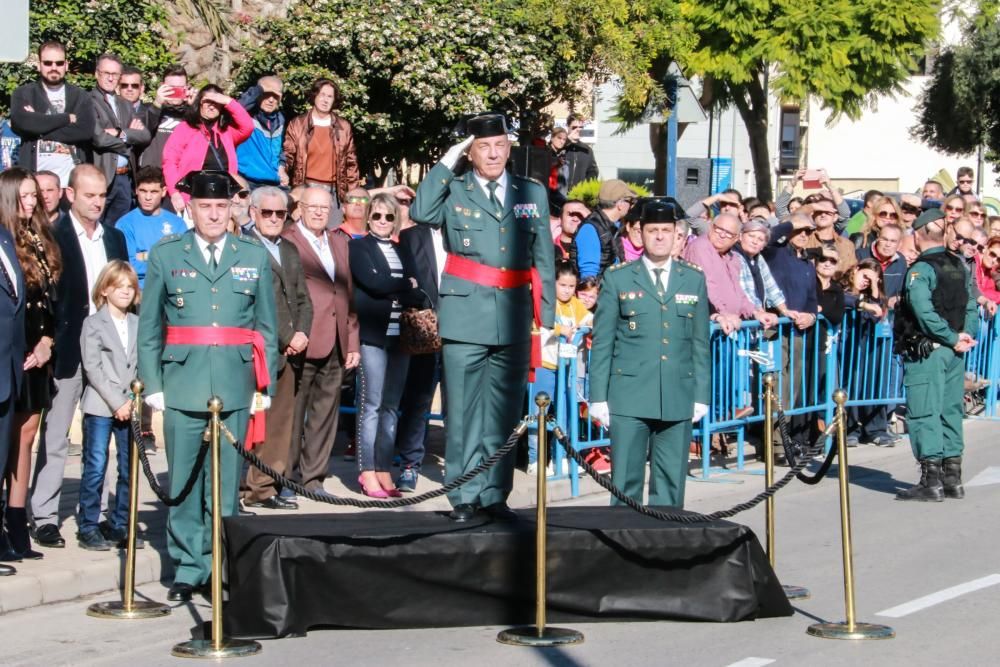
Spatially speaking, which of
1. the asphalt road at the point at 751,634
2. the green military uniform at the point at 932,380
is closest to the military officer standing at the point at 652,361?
the asphalt road at the point at 751,634

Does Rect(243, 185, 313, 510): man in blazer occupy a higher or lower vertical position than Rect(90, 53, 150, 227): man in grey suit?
lower

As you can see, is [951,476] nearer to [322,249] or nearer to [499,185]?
[322,249]

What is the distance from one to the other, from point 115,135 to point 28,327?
452 centimetres

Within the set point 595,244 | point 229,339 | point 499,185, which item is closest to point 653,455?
point 499,185

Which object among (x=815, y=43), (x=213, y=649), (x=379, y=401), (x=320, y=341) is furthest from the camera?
(x=815, y=43)

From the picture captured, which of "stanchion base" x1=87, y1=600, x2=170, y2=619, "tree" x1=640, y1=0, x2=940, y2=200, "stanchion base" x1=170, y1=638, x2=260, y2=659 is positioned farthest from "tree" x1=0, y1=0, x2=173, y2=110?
"tree" x1=640, y1=0, x2=940, y2=200

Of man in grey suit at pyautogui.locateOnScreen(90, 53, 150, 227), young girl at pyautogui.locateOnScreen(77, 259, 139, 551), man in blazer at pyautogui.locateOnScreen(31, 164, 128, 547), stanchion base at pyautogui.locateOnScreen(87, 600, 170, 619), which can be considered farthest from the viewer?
man in grey suit at pyautogui.locateOnScreen(90, 53, 150, 227)

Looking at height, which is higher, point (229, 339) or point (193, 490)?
point (229, 339)

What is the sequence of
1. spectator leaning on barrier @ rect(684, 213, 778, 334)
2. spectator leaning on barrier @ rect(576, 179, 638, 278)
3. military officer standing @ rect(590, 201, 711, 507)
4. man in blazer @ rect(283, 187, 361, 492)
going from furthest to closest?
spectator leaning on barrier @ rect(576, 179, 638, 278) → spectator leaning on barrier @ rect(684, 213, 778, 334) → man in blazer @ rect(283, 187, 361, 492) → military officer standing @ rect(590, 201, 711, 507)

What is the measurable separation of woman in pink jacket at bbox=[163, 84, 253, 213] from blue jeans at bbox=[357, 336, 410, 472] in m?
2.90

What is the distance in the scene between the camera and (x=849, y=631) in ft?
26.6

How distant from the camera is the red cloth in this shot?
8641 mm

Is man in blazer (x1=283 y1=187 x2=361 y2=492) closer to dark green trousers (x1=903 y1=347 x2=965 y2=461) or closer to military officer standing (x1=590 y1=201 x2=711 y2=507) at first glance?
military officer standing (x1=590 y1=201 x2=711 y2=507)

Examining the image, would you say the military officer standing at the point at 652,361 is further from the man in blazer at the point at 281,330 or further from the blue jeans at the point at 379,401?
the blue jeans at the point at 379,401
